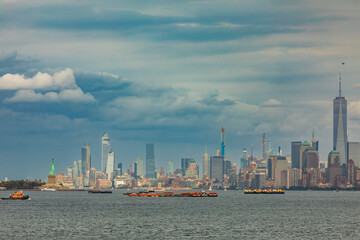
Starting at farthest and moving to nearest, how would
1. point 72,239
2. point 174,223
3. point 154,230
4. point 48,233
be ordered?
point 174,223 < point 154,230 < point 48,233 < point 72,239

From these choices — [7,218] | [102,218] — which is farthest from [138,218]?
[7,218]

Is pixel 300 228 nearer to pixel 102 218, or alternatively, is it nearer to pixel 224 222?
pixel 224 222

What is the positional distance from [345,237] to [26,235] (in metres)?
56.1

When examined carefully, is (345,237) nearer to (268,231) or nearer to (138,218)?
(268,231)

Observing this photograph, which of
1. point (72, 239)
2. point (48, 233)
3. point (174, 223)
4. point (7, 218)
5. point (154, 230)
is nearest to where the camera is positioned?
point (72, 239)

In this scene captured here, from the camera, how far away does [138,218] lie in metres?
159

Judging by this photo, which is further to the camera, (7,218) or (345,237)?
(7,218)

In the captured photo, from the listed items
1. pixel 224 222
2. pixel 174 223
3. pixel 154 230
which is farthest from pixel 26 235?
pixel 224 222

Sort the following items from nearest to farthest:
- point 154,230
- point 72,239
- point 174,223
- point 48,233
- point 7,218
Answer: point 72,239 → point 48,233 → point 154,230 → point 174,223 → point 7,218

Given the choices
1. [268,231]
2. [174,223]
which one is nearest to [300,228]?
[268,231]

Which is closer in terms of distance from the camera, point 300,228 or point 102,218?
point 300,228

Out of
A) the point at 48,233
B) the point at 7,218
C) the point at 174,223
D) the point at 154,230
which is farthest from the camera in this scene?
the point at 7,218

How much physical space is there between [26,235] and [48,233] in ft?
16.1

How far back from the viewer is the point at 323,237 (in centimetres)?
11375
